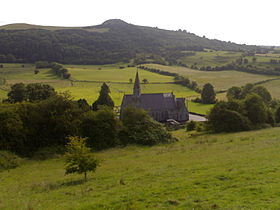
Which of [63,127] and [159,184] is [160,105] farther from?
[159,184]

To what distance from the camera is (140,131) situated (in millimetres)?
42656

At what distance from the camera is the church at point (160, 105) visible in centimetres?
6888

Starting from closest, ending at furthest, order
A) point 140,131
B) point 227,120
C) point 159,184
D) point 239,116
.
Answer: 1. point 159,184
2. point 140,131
3. point 239,116
4. point 227,120

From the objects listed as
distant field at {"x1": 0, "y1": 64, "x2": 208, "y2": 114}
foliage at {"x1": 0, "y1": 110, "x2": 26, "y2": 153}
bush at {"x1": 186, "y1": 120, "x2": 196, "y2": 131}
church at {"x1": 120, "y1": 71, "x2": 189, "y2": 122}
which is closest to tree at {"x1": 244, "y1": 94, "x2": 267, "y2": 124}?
bush at {"x1": 186, "y1": 120, "x2": 196, "y2": 131}

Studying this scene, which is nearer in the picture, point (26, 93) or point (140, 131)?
point (140, 131)

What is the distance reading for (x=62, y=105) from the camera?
3838 centimetres

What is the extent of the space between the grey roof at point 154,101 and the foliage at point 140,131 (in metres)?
23.7

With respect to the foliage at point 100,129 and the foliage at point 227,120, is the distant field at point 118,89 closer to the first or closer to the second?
the foliage at point 227,120

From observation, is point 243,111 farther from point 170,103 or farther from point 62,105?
point 62,105

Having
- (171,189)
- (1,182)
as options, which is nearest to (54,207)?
(171,189)

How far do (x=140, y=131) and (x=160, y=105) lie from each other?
1155 inches

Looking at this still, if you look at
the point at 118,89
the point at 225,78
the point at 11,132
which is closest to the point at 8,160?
the point at 11,132

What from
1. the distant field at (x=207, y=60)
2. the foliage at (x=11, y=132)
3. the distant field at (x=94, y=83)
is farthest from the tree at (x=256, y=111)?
the distant field at (x=207, y=60)

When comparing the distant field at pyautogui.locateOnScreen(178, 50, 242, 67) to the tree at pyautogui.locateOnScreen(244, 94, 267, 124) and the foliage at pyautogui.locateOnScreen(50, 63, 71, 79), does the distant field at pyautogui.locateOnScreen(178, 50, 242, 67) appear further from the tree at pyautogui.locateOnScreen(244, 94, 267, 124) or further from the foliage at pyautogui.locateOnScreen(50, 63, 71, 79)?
the tree at pyautogui.locateOnScreen(244, 94, 267, 124)
